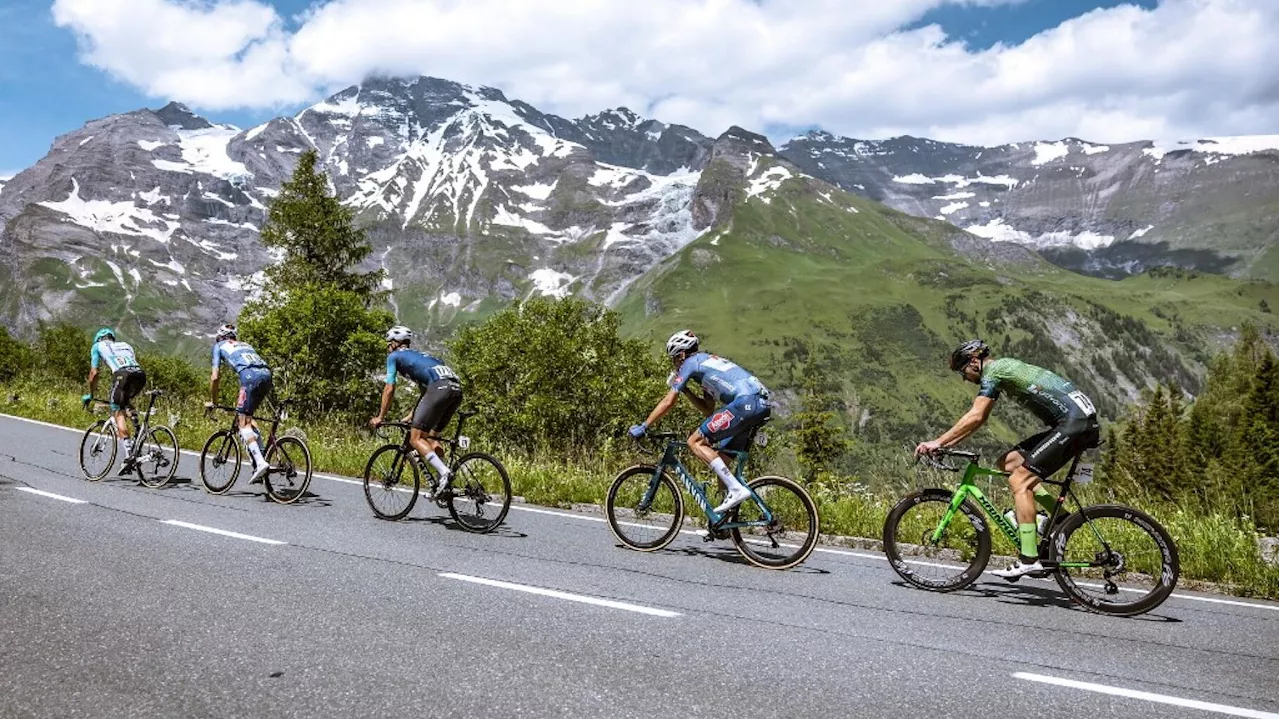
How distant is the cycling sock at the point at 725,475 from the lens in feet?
30.8

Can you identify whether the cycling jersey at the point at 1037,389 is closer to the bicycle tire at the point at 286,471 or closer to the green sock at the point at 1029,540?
the green sock at the point at 1029,540

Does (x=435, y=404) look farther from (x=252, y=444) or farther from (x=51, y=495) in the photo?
(x=51, y=495)

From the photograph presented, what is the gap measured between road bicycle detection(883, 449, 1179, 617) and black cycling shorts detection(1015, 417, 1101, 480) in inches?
5.3

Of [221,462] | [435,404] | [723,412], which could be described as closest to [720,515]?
[723,412]

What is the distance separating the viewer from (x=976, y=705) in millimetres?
5074

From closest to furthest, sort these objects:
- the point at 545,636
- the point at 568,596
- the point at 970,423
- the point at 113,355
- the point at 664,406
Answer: the point at 545,636 → the point at 568,596 → the point at 970,423 → the point at 664,406 → the point at 113,355

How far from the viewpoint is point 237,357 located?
43.5 feet

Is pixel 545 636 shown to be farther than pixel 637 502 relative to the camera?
No

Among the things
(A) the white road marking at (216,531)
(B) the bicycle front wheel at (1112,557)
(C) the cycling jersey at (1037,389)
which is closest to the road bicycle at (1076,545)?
(B) the bicycle front wheel at (1112,557)

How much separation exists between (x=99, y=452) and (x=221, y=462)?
264cm

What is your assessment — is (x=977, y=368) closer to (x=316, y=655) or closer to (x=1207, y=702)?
(x=1207, y=702)

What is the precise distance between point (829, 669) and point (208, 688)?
382cm

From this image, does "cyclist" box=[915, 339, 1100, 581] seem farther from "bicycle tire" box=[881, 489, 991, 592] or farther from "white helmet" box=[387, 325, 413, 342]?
"white helmet" box=[387, 325, 413, 342]

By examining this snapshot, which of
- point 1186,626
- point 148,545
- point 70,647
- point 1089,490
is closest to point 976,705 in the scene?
point 1186,626
